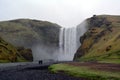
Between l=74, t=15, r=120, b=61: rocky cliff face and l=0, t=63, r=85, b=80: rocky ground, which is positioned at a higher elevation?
l=0, t=63, r=85, b=80: rocky ground

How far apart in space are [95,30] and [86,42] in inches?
418

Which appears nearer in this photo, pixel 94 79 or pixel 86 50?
pixel 94 79

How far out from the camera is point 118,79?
3662 cm

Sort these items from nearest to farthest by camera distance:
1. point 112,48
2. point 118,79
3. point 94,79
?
point 118,79 → point 94,79 → point 112,48

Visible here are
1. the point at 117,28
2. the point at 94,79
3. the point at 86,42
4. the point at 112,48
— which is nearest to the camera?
the point at 94,79

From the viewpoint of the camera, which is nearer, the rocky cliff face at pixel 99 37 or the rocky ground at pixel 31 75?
the rocky ground at pixel 31 75

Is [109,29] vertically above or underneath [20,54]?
above

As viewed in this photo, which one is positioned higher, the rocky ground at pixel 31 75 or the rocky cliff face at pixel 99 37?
the rocky ground at pixel 31 75

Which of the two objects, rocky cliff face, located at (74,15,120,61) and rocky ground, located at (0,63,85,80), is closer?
rocky ground, located at (0,63,85,80)

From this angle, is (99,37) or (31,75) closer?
(31,75)

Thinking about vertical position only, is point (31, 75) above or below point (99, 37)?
above

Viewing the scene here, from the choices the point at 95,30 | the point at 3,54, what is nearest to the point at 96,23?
the point at 95,30

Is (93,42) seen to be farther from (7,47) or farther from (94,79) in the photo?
(94,79)

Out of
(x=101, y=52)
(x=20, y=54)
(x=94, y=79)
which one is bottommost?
(x=20, y=54)
